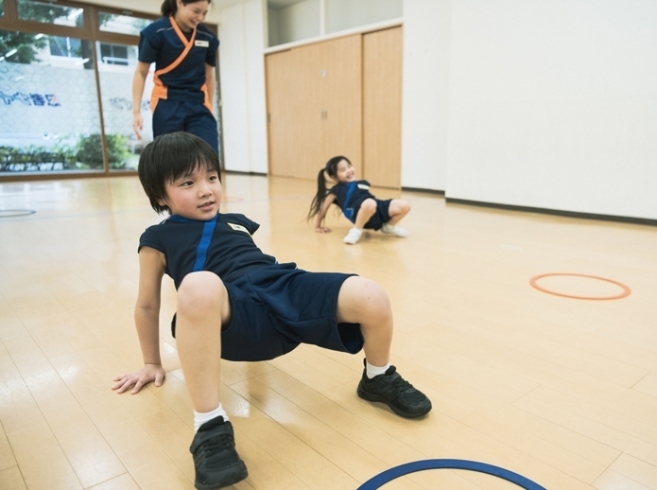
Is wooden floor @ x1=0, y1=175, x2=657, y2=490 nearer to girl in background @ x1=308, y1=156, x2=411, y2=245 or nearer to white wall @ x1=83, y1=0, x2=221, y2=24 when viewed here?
girl in background @ x1=308, y1=156, x2=411, y2=245

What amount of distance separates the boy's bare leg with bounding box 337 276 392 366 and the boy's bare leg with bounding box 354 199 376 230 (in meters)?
2.05

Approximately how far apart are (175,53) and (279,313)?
1729 millimetres

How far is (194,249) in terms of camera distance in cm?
122

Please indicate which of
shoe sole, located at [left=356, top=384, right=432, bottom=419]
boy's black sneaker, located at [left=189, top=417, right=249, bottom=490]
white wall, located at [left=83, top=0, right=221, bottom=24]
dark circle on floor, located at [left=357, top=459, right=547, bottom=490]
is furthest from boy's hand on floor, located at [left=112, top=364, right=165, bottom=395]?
white wall, located at [left=83, top=0, right=221, bottom=24]

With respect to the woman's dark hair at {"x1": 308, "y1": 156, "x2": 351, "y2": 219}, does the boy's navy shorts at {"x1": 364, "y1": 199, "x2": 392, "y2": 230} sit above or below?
below

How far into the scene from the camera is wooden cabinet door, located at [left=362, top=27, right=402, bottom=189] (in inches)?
240

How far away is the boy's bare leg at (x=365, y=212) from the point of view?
10.4 feet

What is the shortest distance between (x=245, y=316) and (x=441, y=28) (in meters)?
5.16

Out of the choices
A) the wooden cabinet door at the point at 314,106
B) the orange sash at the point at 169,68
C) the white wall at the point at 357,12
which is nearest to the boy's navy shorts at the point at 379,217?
the orange sash at the point at 169,68

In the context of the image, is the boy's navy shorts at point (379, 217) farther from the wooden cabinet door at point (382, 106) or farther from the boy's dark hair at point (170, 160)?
the wooden cabinet door at point (382, 106)

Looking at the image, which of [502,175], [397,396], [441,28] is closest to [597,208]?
[502,175]

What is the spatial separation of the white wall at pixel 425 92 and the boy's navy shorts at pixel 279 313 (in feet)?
15.8

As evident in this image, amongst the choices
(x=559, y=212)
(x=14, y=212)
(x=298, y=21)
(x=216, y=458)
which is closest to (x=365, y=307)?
(x=216, y=458)

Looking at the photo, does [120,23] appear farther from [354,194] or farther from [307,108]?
[354,194]
